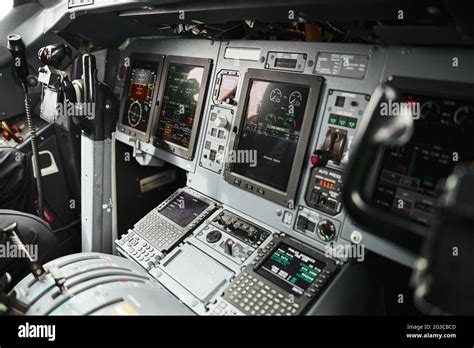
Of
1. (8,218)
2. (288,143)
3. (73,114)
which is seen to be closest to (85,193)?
(73,114)

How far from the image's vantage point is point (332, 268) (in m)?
1.85

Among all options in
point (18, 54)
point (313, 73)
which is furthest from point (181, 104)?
point (18, 54)

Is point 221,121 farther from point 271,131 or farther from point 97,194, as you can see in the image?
point 97,194

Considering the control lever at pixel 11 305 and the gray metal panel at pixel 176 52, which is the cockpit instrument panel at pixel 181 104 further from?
the control lever at pixel 11 305

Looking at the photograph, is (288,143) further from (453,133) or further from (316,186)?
(453,133)

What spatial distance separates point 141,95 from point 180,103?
0.52 meters

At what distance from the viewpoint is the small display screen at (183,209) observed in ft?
8.42

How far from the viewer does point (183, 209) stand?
2.66 m

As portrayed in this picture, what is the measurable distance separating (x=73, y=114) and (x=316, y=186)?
1.70 metres

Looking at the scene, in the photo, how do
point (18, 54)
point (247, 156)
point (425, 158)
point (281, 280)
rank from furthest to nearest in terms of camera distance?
point (18, 54) < point (247, 156) < point (281, 280) < point (425, 158)

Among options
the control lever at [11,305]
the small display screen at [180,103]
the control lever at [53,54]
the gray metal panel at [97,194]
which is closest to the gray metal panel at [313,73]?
the small display screen at [180,103]

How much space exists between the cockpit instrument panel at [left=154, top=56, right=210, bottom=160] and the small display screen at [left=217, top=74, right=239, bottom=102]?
0.46 ft

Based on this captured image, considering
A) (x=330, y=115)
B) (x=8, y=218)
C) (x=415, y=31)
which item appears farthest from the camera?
(x=8, y=218)

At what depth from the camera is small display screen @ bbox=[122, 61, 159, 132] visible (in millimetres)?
3061
